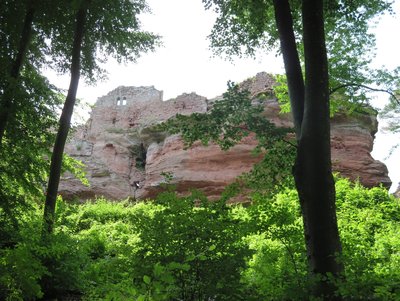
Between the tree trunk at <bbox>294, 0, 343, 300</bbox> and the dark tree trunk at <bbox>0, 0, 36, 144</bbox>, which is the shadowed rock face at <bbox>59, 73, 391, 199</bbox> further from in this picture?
the tree trunk at <bbox>294, 0, 343, 300</bbox>

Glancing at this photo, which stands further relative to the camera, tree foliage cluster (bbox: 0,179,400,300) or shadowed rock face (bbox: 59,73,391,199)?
shadowed rock face (bbox: 59,73,391,199)

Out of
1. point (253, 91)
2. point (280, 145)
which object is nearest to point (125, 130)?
point (253, 91)

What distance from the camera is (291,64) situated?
475cm

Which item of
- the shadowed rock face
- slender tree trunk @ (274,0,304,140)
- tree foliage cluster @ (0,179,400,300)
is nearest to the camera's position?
tree foliage cluster @ (0,179,400,300)

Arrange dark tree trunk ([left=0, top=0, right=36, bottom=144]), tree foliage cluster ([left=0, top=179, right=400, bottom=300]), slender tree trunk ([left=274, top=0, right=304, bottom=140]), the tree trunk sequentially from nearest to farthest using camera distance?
tree foliage cluster ([left=0, top=179, right=400, bottom=300]) → the tree trunk → slender tree trunk ([left=274, top=0, right=304, bottom=140]) → dark tree trunk ([left=0, top=0, right=36, bottom=144])

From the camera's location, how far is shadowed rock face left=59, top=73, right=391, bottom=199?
53.6 ft

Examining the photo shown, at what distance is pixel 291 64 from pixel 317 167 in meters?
1.60

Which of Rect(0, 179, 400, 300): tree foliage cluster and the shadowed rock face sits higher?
the shadowed rock face

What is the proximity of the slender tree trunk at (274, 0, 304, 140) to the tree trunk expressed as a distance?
35cm

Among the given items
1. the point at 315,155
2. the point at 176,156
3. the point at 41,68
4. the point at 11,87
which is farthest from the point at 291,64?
the point at 176,156

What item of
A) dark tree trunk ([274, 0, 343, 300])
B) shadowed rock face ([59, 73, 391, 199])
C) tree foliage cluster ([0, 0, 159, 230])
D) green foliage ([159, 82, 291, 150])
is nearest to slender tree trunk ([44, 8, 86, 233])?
tree foliage cluster ([0, 0, 159, 230])

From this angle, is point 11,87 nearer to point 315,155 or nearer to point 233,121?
point 233,121

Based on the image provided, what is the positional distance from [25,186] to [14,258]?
2.41 metres

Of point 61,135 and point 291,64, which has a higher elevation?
point 291,64
